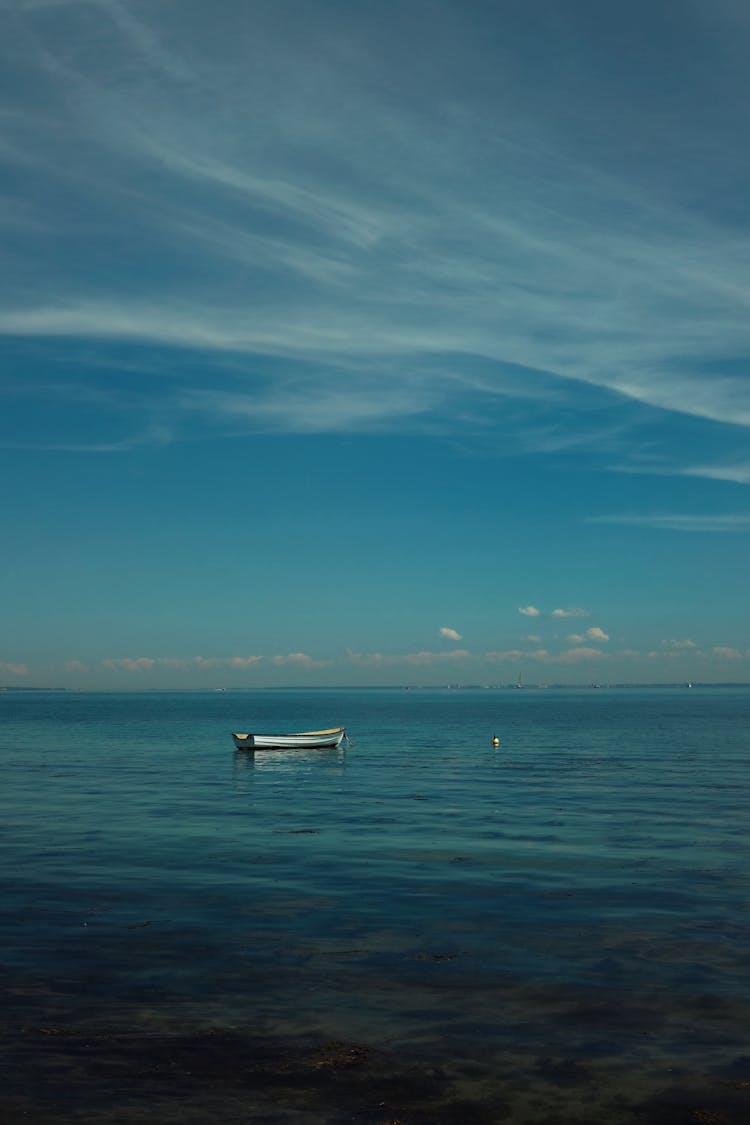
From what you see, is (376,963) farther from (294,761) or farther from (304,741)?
(304,741)

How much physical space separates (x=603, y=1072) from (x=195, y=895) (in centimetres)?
1716

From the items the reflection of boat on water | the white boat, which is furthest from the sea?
the white boat

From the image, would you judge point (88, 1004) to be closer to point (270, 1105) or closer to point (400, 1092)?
point (270, 1105)

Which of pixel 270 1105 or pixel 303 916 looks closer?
pixel 270 1105

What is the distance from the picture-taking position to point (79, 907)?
28719 mm

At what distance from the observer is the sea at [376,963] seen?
15742 mm

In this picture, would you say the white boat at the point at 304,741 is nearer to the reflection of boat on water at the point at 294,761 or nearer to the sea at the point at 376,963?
the reflection of boat on water at the point at 294,761

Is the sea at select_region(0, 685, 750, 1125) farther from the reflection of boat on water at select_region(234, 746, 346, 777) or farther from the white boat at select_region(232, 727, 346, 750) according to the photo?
the white boat at select_region(232, 727, 346, 750)

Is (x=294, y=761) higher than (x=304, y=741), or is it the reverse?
(x=304, y=741)

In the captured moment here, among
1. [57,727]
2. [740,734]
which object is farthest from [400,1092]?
[57,727]

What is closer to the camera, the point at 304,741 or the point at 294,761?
the point at 294,761

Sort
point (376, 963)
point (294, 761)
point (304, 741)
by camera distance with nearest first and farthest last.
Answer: point (376, 963)
point (294, 761)
point (304, 741)

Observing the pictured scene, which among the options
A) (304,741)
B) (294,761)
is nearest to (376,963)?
(294,761)

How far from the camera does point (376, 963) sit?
23219mm
